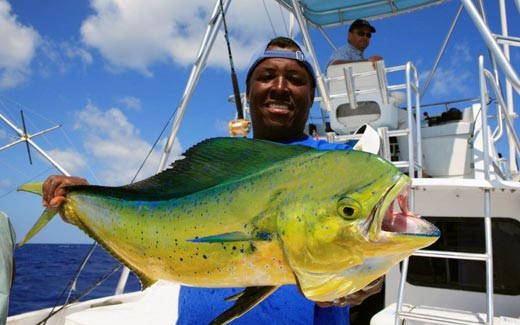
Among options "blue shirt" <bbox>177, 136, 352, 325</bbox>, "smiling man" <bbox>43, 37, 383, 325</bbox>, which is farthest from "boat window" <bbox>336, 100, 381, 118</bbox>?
"blue shirt" <bbox>177, 136, 352, 325</bbox>

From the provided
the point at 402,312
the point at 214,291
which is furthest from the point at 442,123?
the point at 214,291

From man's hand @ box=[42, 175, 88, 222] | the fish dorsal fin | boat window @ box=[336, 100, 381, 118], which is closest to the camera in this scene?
the fish dorsal fin

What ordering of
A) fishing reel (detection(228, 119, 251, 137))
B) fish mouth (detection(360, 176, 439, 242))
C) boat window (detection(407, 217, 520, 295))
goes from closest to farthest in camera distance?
fish mouth (detection(360, 176, 439, 242)) < fishing reel (detection(228, 119, 251, 137)) < boat window (detection(407, 217, 520, 295))

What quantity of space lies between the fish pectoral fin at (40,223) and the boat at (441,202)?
6.09 feet

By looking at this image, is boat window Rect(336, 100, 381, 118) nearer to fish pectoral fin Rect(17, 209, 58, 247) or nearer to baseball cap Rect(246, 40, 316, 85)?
baseball cap Rect(246, 40, 316, 85)

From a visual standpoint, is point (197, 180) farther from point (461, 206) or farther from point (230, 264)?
point (461, 206)

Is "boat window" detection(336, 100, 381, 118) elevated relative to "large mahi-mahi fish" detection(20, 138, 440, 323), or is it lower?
elevated

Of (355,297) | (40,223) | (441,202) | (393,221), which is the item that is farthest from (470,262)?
(40,223)

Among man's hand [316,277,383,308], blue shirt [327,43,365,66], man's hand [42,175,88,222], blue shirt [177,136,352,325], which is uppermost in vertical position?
blue shirt [327,43,365,66]

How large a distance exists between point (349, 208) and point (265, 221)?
0.74ft

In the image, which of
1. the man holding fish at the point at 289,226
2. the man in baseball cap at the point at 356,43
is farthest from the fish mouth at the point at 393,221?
the man in baseball cap at the point at 356,43

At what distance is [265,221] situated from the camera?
1.11 metres

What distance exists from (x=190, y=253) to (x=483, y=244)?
4477mm

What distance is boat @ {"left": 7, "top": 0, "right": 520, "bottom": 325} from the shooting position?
12.8 ft
